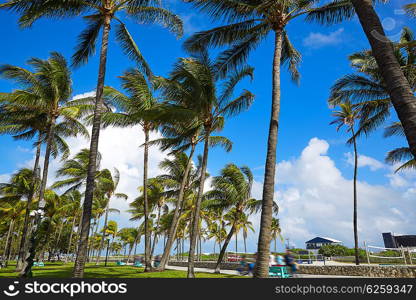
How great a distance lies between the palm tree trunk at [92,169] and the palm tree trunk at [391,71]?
886cm

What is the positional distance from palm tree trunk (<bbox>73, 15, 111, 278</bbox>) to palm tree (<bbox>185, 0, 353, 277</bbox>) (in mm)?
3513

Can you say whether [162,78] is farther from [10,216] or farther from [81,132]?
[10,216]

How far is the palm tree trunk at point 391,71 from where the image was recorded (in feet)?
14.3

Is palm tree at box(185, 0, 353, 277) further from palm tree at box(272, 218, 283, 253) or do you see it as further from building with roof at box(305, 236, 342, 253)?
palm tree at box(272, 218, 283, 253)

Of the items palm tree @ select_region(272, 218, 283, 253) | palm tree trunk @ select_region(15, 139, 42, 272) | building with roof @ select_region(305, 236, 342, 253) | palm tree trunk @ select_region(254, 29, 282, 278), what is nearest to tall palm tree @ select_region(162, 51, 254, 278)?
palm tree trunk @ select_region(254, 29, 282, 278)

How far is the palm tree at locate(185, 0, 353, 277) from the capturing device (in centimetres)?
769

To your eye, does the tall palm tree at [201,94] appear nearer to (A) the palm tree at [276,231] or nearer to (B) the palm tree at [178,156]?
Answer: (B) the palm tree at [178,156]

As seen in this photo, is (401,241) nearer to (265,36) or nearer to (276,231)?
(265,36)

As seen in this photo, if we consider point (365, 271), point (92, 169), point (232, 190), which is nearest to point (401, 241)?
point (365, 271)

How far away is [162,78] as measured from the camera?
1519 centimetres

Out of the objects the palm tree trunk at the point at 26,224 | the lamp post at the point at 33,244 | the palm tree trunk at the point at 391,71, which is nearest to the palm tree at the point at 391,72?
the palm tree trunk at the point at 391,71

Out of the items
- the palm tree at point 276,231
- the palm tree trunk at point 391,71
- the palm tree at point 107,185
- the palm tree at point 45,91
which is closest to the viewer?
the palm tree trunk at point 391,71

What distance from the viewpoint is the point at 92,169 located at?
33.6 ft

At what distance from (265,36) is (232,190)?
13128 millimetres
